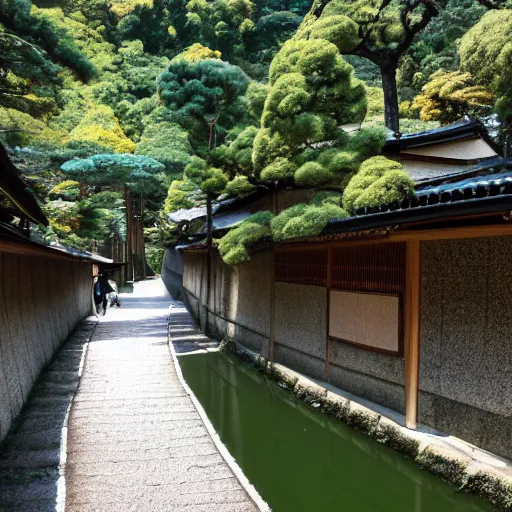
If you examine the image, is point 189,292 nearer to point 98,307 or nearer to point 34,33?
point 98,307

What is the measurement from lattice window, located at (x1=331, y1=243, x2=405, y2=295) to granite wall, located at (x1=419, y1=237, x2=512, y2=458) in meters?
0.66

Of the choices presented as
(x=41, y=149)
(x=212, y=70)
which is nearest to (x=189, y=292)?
(x=41, y=149)

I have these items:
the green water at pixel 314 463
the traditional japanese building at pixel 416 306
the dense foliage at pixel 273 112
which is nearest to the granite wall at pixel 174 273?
the dense foliage at pixel 273 112

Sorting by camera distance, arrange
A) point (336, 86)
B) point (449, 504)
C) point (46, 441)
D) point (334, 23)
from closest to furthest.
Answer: point (449, 504) < point (46, 441) < point (336, 86) < point (334, 23)

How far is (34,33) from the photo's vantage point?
1962cm

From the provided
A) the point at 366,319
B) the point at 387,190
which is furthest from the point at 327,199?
the point at 366,319

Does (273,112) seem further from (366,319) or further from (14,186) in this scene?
(14,186)

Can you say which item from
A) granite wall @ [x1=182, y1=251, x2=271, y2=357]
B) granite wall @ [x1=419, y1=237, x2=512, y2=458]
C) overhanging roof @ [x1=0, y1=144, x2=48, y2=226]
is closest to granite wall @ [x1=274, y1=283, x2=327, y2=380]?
granite wall @ [x1=182, y1=251, x2=271, y2=357]

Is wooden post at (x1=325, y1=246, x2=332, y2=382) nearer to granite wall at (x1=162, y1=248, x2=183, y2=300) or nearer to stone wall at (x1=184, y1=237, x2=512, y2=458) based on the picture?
stone wall at (x1=184, y1=237, x2=512, y2=458)

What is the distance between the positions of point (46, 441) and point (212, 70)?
13.8 metres

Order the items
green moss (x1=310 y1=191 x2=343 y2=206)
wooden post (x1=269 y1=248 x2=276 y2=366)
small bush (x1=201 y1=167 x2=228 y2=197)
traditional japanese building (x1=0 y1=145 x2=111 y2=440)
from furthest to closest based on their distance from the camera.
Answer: small bush (x1=201 y1=167 x2=228 y2=197), wooden post (x1=269 y1=248 x2=276 y2=366), green moss (x1=310 y1=191 x2=343 y2=206), traditional japanese building (x1=0 y1=145 x2=111 y2=440)

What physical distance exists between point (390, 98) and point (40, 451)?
616 inches

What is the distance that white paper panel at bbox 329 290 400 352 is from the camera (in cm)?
755

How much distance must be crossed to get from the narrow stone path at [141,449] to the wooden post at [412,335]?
2598 millimetres
